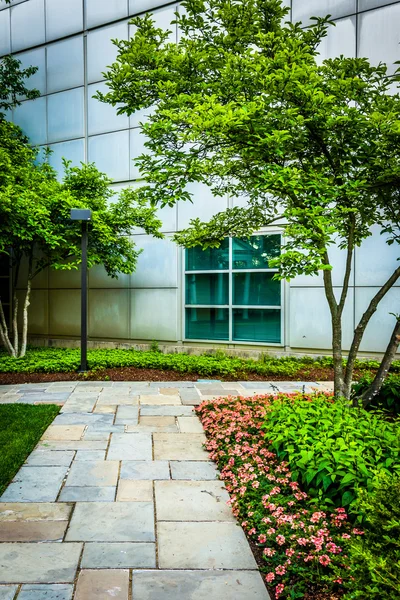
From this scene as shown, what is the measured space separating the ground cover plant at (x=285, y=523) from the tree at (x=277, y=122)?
1644mm

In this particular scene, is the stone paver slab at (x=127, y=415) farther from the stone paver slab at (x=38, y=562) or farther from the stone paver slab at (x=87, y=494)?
the stone paver slab at (x=38, y=562)

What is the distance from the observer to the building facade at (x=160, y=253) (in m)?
9.20

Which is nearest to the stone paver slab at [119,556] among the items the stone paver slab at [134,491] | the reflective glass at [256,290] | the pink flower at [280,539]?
the stone paver slab at [134,491]

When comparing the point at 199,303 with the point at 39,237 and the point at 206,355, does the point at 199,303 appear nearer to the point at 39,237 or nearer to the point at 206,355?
the point at 206,355

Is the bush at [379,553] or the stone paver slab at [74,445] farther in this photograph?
the stone paver slab at [74,445]

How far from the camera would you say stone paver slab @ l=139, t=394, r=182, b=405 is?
21.3 feet

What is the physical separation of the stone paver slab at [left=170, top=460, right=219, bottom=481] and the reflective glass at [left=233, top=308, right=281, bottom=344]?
6.10 metres

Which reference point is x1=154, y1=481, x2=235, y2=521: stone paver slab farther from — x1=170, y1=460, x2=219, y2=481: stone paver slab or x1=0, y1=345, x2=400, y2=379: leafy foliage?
x1=0, y1=345, x2=400, y2=379: leafy foliage

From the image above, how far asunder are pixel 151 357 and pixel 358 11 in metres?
8.32

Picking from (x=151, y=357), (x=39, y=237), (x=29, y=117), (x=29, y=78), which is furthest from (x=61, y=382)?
(x=29, y=78)

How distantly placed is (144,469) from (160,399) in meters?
2.60

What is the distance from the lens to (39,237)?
9.65 m

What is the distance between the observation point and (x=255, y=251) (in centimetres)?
1029

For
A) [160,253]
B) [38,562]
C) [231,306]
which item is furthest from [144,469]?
[160,253]
